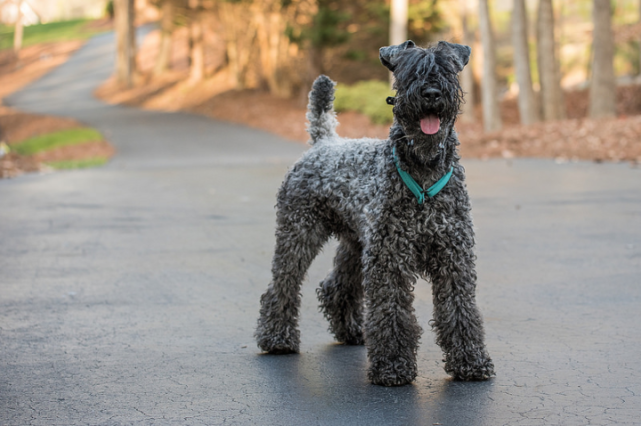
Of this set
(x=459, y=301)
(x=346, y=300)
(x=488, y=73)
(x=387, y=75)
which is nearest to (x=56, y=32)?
(x=387, y=75)

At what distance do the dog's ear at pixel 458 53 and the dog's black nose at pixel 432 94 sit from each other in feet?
0.80

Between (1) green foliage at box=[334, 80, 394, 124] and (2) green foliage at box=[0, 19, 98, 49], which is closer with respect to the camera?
(1) green foliage at box=[334, 80, 394, 124]

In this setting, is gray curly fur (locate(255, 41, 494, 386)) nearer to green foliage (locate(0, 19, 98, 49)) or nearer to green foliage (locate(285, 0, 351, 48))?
green foliage (locate(285, 0, 351, 48))

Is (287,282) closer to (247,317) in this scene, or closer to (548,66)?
(247,317)

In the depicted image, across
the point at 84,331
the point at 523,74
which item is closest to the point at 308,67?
the point at 523,74

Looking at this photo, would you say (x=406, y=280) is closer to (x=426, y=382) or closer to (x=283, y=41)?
(x=426, y=382)

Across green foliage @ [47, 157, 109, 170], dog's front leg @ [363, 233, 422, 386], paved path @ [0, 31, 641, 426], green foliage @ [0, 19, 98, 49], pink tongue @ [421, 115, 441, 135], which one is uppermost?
green foliage @ [0, 19, 98, 49]

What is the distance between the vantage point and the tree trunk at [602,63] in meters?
21.0

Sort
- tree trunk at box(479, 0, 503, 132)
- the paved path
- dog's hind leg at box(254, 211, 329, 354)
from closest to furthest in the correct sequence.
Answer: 1. the paved path
2. dog's hind leg at box(254, 211, 329, 354)
3. tree trunk at box(479, 0, 503, 132)

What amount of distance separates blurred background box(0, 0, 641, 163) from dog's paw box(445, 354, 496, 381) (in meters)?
12.5

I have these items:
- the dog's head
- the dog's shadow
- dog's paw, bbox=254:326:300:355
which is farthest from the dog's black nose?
dog's paw, bbox=254:326:300:355

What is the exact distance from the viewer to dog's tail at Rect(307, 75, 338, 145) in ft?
19.2

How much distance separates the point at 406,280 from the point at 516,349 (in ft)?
3.86

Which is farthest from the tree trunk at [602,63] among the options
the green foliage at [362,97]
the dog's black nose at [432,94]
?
the dog's black nose at [432,94]
